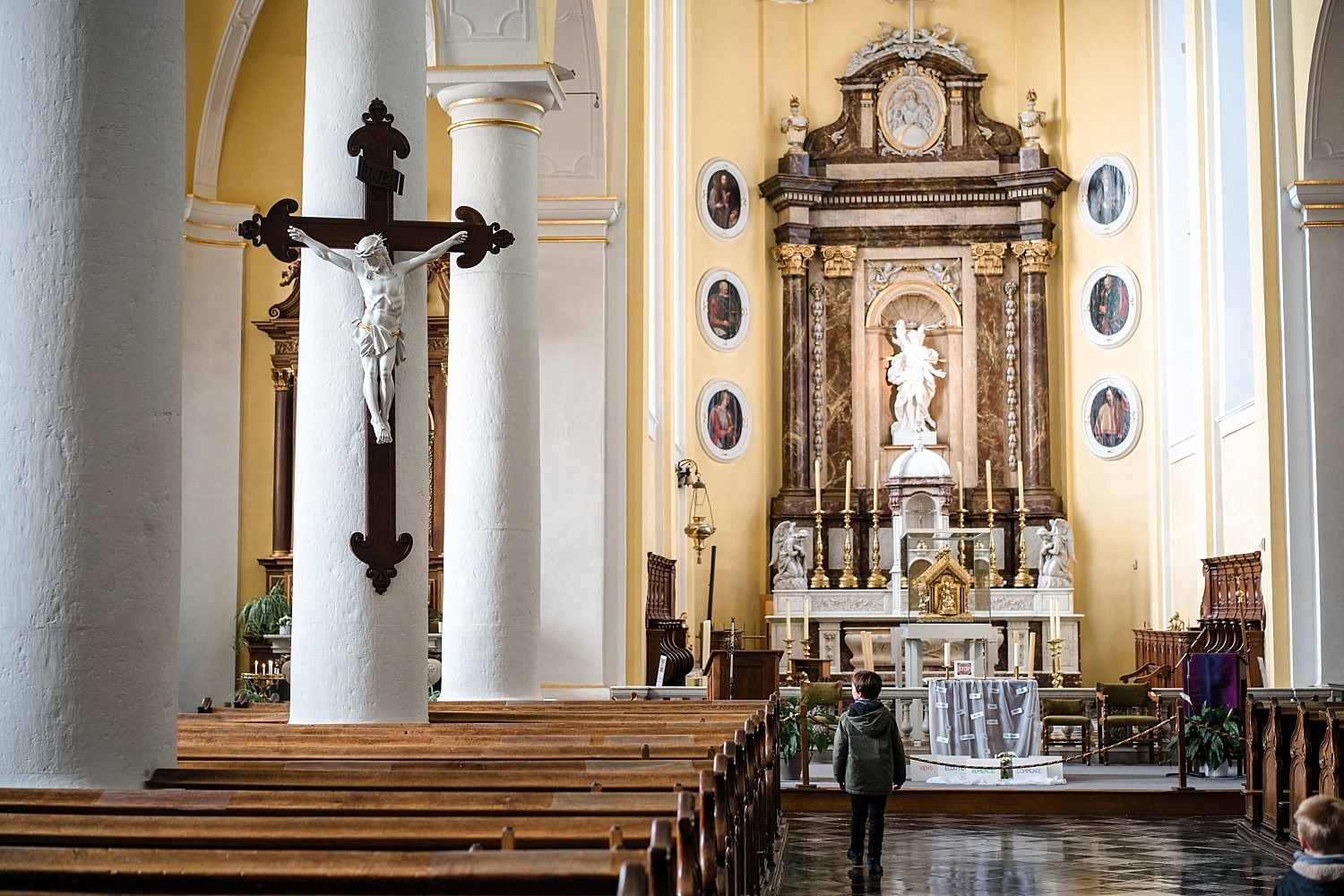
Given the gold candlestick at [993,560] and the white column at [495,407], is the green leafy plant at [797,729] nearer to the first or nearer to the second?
the white column at [495,407]

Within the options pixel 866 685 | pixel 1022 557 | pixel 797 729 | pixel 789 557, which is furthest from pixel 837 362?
pixel 866 685

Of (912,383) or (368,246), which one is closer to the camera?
(368,246)

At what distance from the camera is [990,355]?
21578 mm

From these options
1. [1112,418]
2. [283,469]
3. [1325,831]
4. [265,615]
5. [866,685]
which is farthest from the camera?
[1112,418]

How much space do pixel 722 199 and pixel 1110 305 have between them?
17.7 ft

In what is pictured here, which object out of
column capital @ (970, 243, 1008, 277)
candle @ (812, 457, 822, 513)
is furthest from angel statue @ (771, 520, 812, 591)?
column capital @ (970, 243, 1008, 277)

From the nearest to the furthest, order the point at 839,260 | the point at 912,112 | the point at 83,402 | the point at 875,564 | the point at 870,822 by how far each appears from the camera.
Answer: the point at 83,402 → the point at 870,822 → the point at 875,564 → the point at 839,260 → the point at 912,112

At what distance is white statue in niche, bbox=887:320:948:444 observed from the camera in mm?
21469

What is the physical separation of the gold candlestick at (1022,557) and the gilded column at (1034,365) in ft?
1.88

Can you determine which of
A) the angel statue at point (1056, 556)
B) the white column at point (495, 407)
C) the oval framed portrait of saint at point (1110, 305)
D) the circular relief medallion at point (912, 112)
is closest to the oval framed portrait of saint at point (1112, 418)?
the oval framed portrait of saint at point (1110, 305)

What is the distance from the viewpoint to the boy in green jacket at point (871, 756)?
8477 mm

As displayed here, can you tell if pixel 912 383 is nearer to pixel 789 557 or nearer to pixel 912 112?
pixel 789 557

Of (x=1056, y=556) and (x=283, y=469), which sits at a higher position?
(x=283, y=469)

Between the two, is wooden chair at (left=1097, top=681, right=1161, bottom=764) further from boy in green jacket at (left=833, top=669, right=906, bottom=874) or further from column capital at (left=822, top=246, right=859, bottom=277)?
column capital at (left=822, top=246, right=859, bottom=277)
